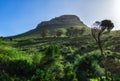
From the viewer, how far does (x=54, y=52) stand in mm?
78062

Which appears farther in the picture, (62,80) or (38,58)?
(38,58)

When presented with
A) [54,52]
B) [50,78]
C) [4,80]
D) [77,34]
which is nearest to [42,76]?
[50,78]

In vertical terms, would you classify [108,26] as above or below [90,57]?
above

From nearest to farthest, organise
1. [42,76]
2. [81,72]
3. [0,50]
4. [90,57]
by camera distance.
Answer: [42,76]
[81,72]
[90,57]
[0,50]

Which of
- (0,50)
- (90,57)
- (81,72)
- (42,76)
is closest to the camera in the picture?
(42,76)

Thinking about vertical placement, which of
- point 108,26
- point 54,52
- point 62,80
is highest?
point 108,26

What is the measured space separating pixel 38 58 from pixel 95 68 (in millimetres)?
17027

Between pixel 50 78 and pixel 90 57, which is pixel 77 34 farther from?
pixel 50 78

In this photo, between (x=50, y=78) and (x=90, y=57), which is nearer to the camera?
(x=50, y=78)

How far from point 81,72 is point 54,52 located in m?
12.2

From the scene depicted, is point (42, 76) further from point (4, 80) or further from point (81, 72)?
point (81, 72)

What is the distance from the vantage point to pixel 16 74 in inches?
2798

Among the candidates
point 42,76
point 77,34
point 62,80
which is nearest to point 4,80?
point 42,76

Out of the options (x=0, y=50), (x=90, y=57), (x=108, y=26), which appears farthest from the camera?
(x=0, y=50)
